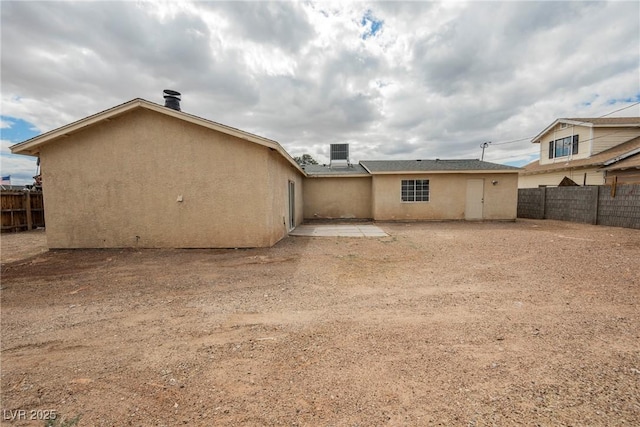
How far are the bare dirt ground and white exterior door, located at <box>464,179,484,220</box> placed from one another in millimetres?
8626

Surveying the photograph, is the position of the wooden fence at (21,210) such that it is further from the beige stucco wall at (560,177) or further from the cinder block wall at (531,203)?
the beige stucco wall at (560,177)

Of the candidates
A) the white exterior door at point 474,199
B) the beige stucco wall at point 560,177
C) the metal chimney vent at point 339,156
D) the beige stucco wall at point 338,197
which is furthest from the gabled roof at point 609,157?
the metal chimney vent at point 339,156

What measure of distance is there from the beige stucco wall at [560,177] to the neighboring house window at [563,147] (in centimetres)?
183

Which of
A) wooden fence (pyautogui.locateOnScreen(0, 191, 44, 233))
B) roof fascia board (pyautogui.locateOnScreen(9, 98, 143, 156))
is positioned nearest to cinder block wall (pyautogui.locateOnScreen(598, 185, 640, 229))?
roof fascia board (pyautogui.locateOnScreen(9, 98, 143, 156))

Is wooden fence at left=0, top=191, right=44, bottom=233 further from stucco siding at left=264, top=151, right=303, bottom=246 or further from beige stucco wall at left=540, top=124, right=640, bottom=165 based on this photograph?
beige stucco wall at left=540, top=124, right=640, bottom=165

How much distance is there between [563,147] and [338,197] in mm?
16417

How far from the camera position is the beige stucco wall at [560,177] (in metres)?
15.7

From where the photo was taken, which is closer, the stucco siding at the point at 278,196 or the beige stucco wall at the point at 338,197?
the stucco siding at the point at 278,196

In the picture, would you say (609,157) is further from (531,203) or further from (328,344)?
(328,344)

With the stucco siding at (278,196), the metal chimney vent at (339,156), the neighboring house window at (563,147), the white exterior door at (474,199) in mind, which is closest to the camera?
the stucco siding at (278,196)

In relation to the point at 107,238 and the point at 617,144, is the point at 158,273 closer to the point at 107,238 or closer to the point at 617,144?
the point at 107,238

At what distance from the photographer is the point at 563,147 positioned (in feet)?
63.5

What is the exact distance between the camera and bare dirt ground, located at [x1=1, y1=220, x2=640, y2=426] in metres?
2.06

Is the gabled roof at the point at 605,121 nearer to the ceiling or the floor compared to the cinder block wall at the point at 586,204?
nearer to the ceiling
